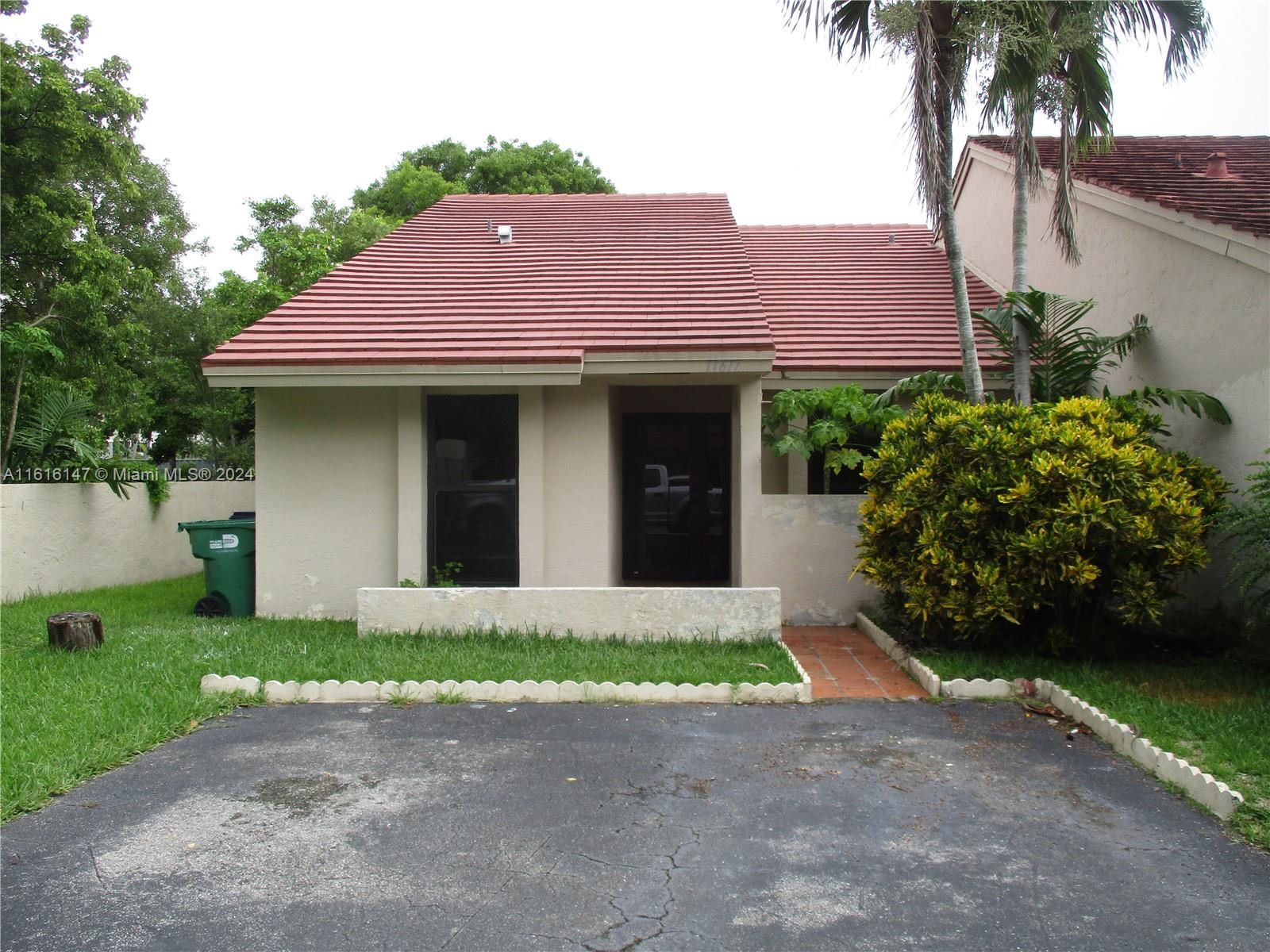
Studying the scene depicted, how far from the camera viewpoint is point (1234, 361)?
7523 millimetres

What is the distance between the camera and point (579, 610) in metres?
7.86

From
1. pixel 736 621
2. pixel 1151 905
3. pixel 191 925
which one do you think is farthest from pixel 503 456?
pixel 1151 905

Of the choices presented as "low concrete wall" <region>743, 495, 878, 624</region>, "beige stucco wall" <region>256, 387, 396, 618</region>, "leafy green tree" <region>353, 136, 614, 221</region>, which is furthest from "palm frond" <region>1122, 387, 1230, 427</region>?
"leafy green tree" <region>353, 136, 614, 221</region>

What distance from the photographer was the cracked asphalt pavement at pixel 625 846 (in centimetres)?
335

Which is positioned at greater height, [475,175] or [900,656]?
[475,175]

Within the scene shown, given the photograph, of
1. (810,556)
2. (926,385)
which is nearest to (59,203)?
(810,556)

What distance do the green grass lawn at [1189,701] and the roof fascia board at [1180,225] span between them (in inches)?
128

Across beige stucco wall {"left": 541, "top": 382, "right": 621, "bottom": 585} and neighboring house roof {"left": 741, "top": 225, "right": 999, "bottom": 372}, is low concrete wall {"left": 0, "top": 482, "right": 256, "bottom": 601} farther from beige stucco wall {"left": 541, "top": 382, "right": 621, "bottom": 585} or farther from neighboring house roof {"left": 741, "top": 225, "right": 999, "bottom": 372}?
neighboring house roof {"left": 741, "top": 225, "right": 999, "bottom": 372}

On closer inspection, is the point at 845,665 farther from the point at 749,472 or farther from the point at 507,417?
the point at 507,417

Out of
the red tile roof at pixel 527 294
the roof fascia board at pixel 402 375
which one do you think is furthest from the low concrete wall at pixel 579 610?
the red tile roof at pixel 527 294

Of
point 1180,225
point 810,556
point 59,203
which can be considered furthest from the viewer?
point 59,203

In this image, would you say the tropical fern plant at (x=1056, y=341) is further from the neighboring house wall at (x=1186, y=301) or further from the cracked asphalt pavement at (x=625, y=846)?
the cracked asphalt pavement at (x=625, y=846)

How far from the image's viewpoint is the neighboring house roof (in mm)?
10289

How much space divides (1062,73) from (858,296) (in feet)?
12.9
